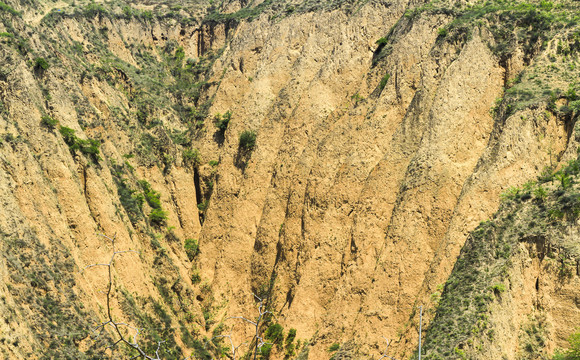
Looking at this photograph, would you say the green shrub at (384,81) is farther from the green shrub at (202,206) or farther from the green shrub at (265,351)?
the green shrub at (265,351)

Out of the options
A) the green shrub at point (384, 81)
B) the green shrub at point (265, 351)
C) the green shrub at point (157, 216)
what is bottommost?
the green shrub at point (265, 351)

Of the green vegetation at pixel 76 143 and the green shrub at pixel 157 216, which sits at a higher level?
the green vegetation at pixel 76 143

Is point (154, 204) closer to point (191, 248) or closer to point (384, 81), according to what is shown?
point (191, 248)

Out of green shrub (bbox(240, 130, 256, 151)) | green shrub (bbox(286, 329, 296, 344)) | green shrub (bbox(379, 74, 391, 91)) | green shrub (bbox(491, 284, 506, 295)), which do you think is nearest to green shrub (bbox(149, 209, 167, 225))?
green shrub (bbox(240, 130, 256, 151))

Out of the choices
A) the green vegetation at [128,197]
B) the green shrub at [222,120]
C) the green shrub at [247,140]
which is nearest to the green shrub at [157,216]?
the green vegetation at [128,197]

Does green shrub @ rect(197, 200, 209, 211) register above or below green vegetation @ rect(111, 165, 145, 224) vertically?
above

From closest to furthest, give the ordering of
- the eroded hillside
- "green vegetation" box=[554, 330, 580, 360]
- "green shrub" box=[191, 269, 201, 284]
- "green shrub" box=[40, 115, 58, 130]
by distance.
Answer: "green vegetation" box=[554, 330, 580, 360] → the eroded hillside → "green shrub" box=[40, 115, 58, 130] → "green shrub" box=[191, 269, 201, 284]

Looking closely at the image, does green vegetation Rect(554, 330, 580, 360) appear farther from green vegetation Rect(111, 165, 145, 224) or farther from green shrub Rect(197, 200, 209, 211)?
green shrub Rect(197, 200, 209, 211)
